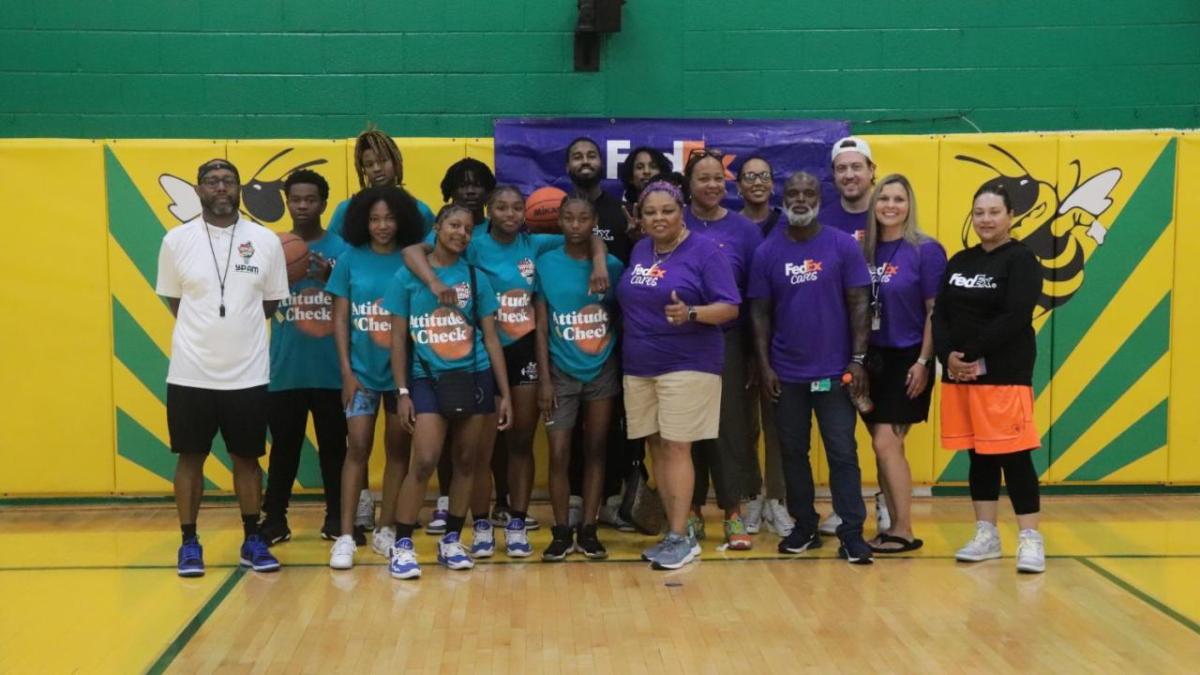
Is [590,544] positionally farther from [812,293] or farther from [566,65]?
[566,65]

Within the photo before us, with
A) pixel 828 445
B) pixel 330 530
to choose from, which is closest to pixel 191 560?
pixel 330 530

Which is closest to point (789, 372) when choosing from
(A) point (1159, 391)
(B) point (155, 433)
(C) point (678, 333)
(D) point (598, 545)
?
(C) point (678, 333)

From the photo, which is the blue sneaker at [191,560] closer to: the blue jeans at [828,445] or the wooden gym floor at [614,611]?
the wooden gym floor at [614,611]

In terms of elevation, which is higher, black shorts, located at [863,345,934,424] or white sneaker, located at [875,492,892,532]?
black shorts, located at [863,345,934,424]

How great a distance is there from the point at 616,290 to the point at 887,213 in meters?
1.20

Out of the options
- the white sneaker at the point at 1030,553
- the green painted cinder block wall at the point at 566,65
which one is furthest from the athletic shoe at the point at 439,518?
the white sneaker at the point at 1030,553

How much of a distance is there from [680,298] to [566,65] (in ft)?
7.78

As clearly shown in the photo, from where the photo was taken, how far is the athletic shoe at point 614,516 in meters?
6.12

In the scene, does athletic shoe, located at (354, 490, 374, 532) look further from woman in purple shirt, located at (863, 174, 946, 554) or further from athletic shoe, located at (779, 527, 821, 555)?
woman in purple shirt, located at (863, 174, 946, 554)

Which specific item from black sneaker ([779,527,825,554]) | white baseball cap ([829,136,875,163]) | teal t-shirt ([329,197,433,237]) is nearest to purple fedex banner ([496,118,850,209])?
white baseball cap ([829,136,875,163])

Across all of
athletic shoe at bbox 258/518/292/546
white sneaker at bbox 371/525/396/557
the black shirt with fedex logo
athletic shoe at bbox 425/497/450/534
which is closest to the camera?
the black shirt with fedex logo

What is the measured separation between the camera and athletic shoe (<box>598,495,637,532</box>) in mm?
6121

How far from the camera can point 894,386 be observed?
5520 millimetres

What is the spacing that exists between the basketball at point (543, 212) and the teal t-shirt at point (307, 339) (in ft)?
2.78
